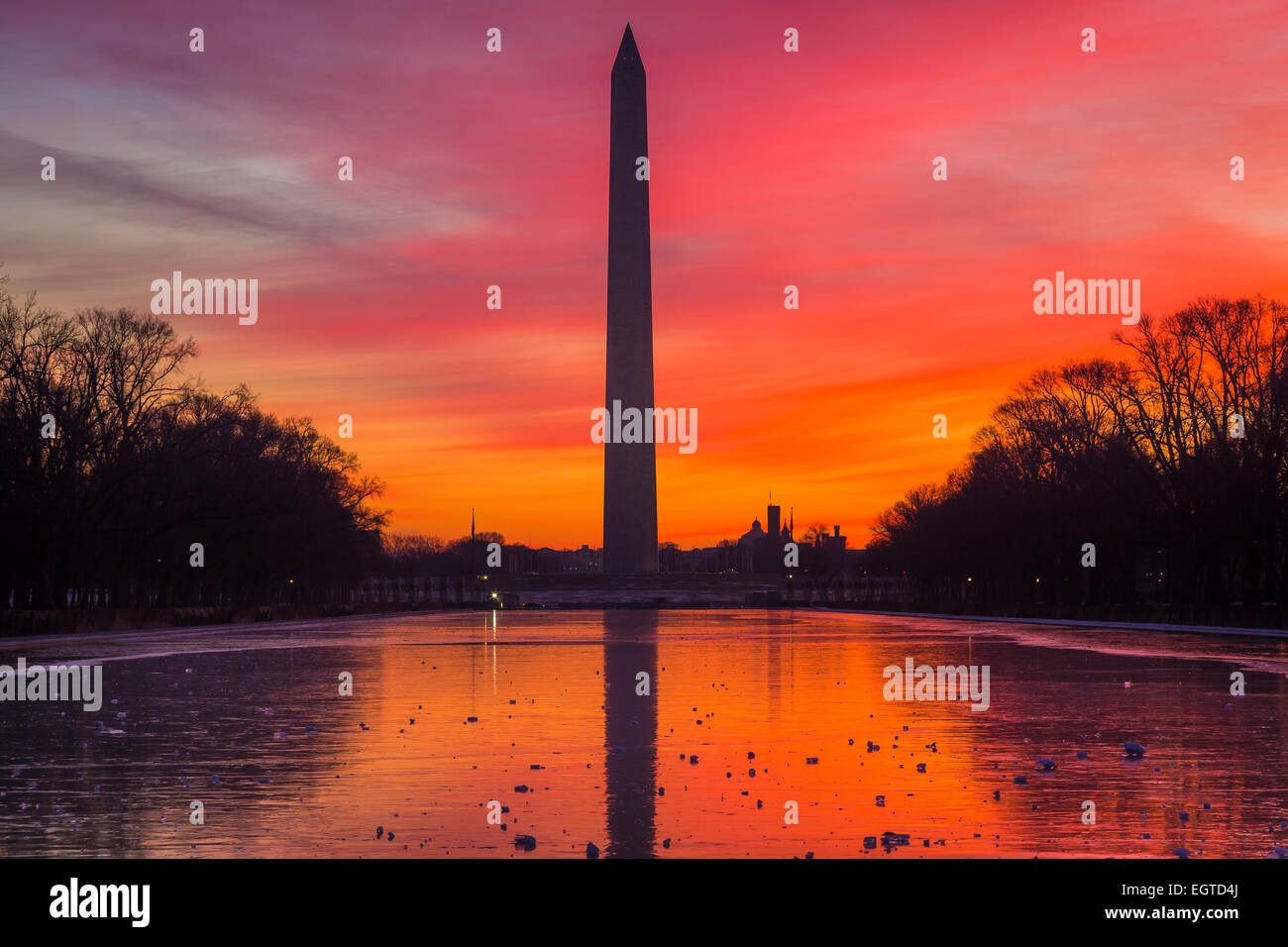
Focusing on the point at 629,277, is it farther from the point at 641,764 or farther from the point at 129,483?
the point at 641,764

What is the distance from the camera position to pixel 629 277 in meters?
97.9

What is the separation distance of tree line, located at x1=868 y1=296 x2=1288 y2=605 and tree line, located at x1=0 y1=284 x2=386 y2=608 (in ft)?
143

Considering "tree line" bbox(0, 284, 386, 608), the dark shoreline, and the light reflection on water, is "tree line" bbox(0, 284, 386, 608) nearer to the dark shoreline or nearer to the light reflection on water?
the dark shoreline

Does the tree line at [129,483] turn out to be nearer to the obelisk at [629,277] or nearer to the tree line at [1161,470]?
the obelisk at [629,277]

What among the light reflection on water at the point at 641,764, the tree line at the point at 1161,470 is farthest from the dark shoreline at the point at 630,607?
the light reflection on water at the point at 641,764

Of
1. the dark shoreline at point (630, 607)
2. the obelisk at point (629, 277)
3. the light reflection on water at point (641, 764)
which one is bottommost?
the dark shoreline at point (630, 607)

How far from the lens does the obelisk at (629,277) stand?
96625 millimetres

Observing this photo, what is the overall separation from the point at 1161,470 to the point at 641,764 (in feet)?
223

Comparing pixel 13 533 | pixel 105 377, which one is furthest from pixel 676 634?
pixel 105 377

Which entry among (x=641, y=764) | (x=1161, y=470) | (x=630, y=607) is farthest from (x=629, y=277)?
(x=641, y=764)

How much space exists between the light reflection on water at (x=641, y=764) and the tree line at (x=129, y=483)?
116 feet

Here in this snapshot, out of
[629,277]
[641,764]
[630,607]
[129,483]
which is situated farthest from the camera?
[630,607]
